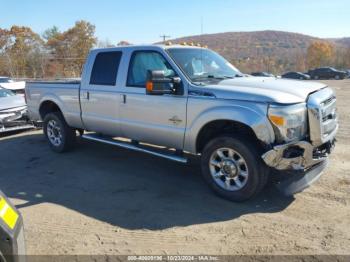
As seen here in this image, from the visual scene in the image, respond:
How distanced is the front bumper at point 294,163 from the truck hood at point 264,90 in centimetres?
55

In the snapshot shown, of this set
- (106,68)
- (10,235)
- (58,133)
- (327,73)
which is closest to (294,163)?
(10,235)

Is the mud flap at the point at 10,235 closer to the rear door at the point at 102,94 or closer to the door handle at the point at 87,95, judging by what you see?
the rear door at the point at 102,94

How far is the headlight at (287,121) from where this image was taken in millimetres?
3955

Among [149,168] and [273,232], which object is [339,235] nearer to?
[273,232]

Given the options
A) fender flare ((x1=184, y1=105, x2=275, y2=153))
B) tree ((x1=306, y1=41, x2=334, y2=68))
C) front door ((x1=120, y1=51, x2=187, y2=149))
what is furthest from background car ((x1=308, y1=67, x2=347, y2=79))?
fender flare ((x1=184, y1=105, x2=275, y2=153))

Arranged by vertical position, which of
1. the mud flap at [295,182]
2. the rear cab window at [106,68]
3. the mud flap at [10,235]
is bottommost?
the mud flap at [295,182]

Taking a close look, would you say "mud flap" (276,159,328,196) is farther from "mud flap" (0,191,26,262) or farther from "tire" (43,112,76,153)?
"tire" (43,112,76,153)

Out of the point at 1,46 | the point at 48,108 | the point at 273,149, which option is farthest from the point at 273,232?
the point at 1,46

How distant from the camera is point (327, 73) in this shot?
44531 millimetres

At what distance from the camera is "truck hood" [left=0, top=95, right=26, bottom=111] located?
9.10 metres

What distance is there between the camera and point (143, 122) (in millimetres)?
5375

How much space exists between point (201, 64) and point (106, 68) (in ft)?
5.64

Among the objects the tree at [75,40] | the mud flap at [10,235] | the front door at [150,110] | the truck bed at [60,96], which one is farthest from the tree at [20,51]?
the mud flap at [10,235]

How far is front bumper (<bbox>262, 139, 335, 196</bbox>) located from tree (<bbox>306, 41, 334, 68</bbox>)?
259ft
